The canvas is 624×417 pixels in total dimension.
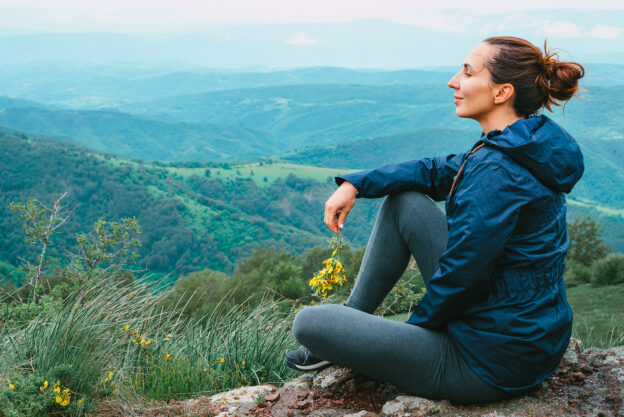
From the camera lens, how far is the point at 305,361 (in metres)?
2.25

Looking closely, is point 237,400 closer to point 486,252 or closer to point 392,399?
point 392,399

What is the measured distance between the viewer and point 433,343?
175 cm

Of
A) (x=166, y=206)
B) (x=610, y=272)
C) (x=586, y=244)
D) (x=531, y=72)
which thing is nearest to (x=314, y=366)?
(x=531, y=72)

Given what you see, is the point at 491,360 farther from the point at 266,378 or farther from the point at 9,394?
the point at 9,394

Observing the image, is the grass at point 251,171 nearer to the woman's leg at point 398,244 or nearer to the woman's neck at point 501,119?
the woman's leg at point 398,244

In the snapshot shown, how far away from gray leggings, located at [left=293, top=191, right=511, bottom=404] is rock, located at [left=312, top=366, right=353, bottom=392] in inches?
12.5

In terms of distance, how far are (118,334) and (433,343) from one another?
5.46 ft

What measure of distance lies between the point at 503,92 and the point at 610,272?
13.3 meters

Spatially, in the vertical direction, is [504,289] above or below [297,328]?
above

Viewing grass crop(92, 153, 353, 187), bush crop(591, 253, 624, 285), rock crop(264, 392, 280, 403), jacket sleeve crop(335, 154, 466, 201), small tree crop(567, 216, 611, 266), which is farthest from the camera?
grass crop(92, 153, 353, 187)

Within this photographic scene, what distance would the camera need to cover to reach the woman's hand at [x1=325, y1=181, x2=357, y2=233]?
6.72ft

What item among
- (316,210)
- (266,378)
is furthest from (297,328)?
(316,210)

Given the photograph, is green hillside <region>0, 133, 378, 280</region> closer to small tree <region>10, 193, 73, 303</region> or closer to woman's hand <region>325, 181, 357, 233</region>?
small tree <region>10, 193, 73, 303</region>

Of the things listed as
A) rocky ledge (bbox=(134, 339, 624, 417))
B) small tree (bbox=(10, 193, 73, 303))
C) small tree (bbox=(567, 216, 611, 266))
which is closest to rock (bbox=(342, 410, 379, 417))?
rocky ledge (bbox=(134, 339, 624, 417))
